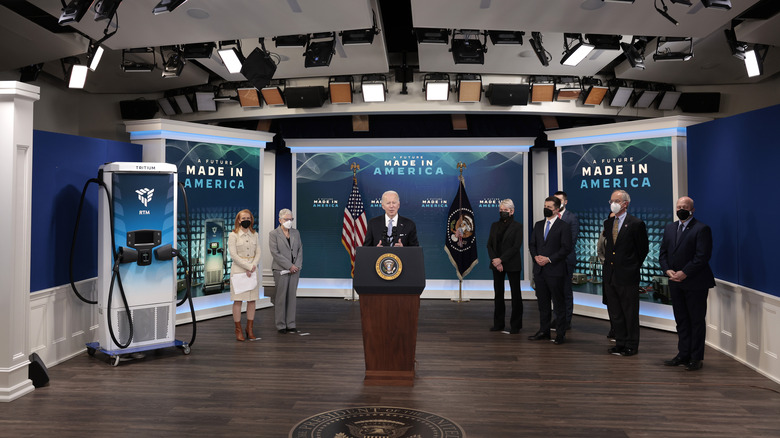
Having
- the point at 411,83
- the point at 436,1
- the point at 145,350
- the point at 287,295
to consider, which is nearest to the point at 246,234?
the point at 287,295

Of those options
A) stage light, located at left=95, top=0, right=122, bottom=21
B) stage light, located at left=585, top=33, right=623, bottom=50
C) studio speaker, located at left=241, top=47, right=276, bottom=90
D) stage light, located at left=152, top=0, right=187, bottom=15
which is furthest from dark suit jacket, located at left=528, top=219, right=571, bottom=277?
stage light, located at left=95, top=0, right=122, bottom=21

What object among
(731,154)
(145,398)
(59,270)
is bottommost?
(145,398)

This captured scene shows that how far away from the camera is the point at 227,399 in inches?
169

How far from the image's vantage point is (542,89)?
28.5 feet

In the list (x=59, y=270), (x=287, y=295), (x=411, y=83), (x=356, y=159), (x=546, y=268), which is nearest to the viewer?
(x=59, y=270)

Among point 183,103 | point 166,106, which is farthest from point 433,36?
point 166,106

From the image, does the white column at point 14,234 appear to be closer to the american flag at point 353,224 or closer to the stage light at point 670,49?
the american flag at point 353,224

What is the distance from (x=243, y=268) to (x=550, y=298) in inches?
142

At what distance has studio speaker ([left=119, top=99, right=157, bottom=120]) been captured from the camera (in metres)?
9.59

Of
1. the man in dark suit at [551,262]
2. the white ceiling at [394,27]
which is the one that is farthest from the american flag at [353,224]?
the man in dark suit at [551,262]

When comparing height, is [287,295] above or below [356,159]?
below

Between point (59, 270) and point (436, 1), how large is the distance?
4.52 meters

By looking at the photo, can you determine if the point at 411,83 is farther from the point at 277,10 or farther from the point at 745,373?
the point at 745,373

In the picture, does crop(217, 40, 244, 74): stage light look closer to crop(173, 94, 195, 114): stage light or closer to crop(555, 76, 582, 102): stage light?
crop(173, 94, 195, 114): stage light
